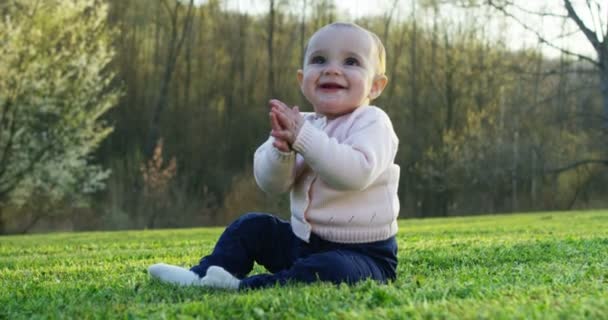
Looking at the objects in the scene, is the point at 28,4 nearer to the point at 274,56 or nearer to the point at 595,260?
the point at 274,56

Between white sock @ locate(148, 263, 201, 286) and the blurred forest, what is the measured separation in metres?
19.3

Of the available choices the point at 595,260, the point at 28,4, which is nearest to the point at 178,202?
the point at 28,4

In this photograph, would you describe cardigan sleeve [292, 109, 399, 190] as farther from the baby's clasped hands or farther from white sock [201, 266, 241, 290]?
white sock [201, 266, 241, 290]

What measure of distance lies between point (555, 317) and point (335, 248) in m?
1.27

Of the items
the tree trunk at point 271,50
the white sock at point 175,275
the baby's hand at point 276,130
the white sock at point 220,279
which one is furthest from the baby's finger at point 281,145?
the tree trunk at point 271,50

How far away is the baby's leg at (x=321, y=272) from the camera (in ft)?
9.97

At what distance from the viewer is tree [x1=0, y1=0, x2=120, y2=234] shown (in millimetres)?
19297

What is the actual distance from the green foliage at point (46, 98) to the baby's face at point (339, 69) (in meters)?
16.7

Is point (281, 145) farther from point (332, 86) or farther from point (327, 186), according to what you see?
point (332, 86)

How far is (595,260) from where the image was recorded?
4.23 meters

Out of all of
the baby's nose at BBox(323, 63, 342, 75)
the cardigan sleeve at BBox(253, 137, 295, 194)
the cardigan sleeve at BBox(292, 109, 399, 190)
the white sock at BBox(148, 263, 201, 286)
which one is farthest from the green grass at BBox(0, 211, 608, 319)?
the baby's nose at BBox(323, 63, 342, 75)

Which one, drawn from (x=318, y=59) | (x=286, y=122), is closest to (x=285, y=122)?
(x=286, y=122)

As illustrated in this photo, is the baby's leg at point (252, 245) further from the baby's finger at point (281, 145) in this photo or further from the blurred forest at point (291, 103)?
the blurred forest at point (291, 103)

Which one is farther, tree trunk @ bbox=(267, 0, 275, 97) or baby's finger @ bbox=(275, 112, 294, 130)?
tree trunk @ bbox=(267, 0, 275, 97)
